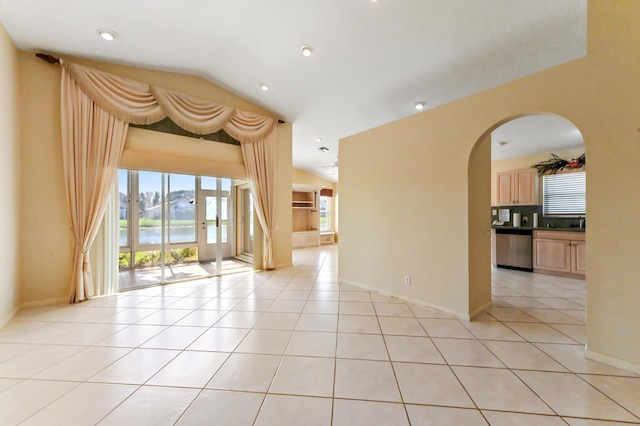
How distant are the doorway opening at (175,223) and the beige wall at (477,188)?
9.00 ft

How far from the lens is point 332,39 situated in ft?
10.1

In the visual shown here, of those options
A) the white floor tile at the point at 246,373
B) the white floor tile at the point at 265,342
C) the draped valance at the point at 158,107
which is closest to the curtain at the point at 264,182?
the draped valance at the point at 158,107

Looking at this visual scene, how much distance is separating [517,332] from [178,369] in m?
3.31

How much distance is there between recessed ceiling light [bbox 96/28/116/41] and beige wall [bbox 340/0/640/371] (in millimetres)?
3563

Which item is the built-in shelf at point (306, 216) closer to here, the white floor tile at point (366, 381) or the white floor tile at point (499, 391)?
the white floor tile at point (366, 381)

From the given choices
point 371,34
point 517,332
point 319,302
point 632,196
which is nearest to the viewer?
point 632,196

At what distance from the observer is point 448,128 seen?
2.97 metres

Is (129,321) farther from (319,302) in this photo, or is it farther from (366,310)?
(366,310)

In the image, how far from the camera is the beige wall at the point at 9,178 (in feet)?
8.95

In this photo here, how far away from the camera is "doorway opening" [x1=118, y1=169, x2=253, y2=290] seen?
4805 mm

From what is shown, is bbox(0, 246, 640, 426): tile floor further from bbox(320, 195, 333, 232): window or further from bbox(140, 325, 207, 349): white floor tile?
bbox(320, 195, 333, 232): window

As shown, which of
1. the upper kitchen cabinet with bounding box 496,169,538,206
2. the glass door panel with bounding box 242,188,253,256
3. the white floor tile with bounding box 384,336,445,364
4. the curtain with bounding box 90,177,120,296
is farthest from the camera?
the glass door panel with bounding box 242,188,253,256

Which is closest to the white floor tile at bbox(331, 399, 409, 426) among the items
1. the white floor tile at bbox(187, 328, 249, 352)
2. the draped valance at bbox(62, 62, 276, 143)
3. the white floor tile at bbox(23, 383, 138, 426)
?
the white floor tile at bbox(187, 328, 249, 352)

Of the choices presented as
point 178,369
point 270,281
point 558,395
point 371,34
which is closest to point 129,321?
point 178,369
